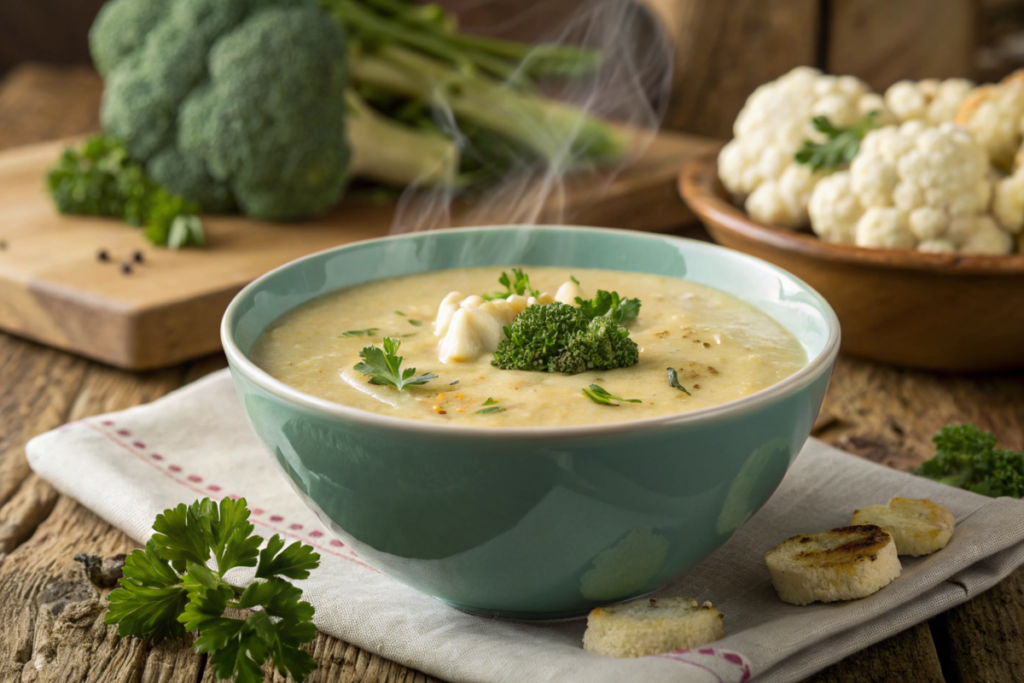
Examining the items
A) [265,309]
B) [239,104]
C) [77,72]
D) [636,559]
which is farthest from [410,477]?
[77,72]

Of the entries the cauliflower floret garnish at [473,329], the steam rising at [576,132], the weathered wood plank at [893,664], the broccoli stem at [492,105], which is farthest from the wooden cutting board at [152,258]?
the weathered wood plank at [893,664]

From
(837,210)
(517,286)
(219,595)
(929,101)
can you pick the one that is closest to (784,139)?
(837,210)

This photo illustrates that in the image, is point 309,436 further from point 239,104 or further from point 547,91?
point 547,91

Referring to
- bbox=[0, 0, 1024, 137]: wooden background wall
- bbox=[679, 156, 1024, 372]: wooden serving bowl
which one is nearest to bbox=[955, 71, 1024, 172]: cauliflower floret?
bbox=[679, 156, 1024, 372]: wooden serving bowl

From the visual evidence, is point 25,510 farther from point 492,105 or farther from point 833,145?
point 492,105

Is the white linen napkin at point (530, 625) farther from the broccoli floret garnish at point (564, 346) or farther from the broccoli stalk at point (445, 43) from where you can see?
the broccoli stalk at point (445, 43)
